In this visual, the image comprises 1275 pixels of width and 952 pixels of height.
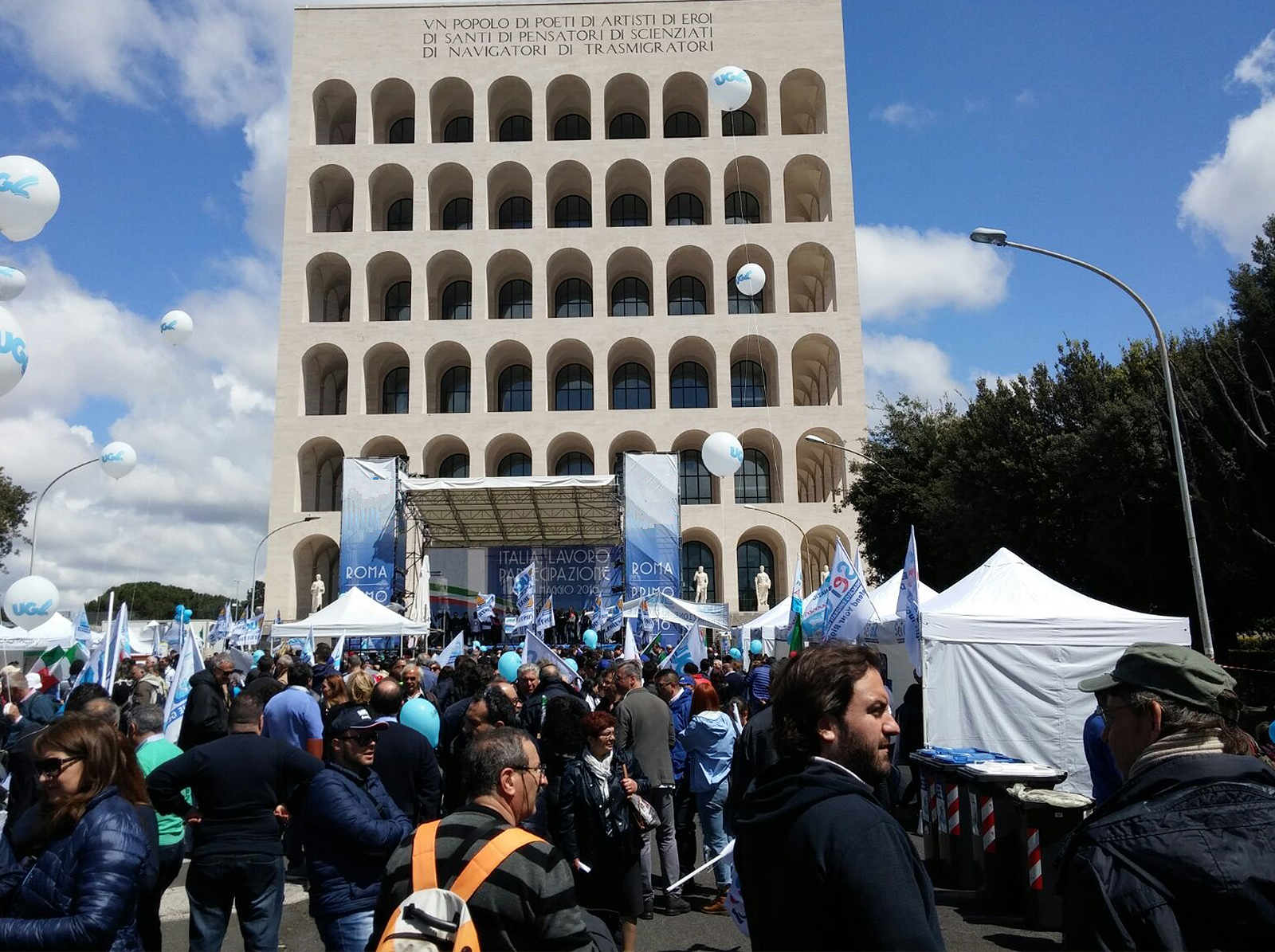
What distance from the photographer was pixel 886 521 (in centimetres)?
3400

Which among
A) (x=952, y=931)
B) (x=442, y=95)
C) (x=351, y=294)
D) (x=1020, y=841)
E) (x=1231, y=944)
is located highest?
(x=442, y=95)

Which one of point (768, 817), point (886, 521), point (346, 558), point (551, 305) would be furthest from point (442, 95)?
point (768, 817)

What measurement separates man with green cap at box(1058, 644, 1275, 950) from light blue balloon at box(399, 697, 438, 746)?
5.33 m

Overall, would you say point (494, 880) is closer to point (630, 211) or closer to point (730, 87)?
point (730, 87)

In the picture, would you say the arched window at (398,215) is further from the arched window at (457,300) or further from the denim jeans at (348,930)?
the denim jeans at (348,930)

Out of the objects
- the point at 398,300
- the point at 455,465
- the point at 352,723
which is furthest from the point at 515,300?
the point at 352,723

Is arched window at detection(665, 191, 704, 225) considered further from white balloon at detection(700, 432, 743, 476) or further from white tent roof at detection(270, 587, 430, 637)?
white tent roof at detection(270, 587, 430, 637)

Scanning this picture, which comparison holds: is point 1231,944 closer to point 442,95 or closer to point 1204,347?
point 1204,347

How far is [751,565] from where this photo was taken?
156 feet

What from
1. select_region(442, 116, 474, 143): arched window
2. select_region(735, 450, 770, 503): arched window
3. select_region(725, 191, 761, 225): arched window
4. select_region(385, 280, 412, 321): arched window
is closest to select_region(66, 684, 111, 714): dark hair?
select_region(735, 450, 770, 503): arched window

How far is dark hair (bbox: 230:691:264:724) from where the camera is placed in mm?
4672

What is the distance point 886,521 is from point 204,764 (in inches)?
1239

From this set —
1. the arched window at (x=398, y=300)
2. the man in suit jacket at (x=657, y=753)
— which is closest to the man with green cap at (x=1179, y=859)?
the man in suit jacket at (x=657, y=753)

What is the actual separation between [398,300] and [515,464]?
1062 cm
